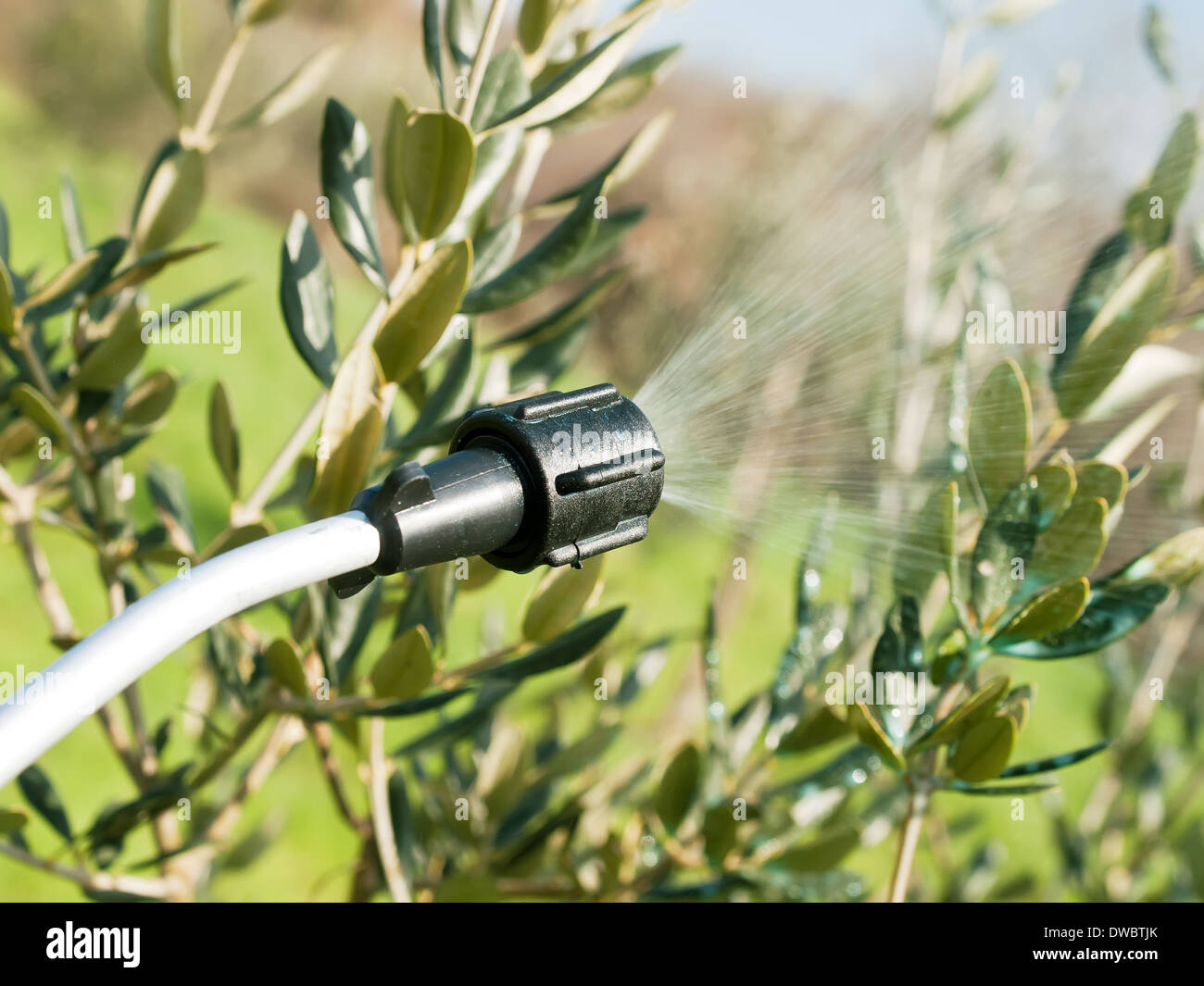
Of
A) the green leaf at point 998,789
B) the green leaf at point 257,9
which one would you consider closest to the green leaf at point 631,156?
the green leaf at point 257,9

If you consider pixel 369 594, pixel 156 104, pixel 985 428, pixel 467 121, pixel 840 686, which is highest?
pixel 156 104

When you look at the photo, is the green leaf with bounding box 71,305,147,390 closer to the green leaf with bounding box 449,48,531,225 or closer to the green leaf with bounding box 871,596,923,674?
the green leaf with bounding box 449,48,531,225

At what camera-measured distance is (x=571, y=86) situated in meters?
0.62

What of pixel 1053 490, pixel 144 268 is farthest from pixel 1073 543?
pixel 144 268

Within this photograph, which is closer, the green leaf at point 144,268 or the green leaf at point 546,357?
the green leaf at point 144,268

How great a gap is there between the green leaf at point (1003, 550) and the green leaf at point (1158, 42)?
18.5 inches

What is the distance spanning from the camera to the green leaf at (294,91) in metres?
0.93

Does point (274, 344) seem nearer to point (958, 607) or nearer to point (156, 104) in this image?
point (156, 104)

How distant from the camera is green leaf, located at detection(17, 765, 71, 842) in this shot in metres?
0.85

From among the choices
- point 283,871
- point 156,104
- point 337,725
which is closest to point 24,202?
point 156,104

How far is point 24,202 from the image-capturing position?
5070 millimetres

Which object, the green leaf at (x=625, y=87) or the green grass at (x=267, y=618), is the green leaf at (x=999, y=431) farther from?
the green grass at (x=267, y=618)
